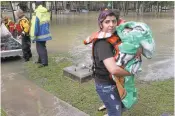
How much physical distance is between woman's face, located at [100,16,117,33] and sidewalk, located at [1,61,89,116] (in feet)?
5.95

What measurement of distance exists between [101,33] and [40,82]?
3633 mm

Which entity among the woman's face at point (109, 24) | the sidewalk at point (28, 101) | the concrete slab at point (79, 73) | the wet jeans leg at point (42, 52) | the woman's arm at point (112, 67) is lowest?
the sidewalk at point (28, 101)

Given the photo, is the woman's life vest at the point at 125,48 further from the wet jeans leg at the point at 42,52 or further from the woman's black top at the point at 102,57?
the wet jeans leg at the point at 42,52

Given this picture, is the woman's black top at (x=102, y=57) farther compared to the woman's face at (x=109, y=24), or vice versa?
the woman's face at (x=109, y=24)

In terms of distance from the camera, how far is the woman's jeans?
10.1 feet

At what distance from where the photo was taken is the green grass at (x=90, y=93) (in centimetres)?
456

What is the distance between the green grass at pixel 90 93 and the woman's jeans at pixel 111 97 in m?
1.28

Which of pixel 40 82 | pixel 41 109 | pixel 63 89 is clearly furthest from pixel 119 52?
pixel 40 82

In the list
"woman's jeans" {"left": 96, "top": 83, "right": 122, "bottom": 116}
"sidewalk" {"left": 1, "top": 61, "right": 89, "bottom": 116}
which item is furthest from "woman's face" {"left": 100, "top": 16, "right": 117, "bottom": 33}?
"sidewalk" {"left": 1, "top": 61, "right": 89, "bottom": 116}

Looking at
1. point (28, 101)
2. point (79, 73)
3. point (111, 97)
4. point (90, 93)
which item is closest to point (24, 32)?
point (79, 73)

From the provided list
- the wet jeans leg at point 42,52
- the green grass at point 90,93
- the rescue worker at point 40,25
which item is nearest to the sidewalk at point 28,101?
the green grass at point 90,93

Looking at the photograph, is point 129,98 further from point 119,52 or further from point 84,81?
point 84,81

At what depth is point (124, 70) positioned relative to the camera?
9.14ft

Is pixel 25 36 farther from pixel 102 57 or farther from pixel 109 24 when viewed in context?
pixel 102 57
